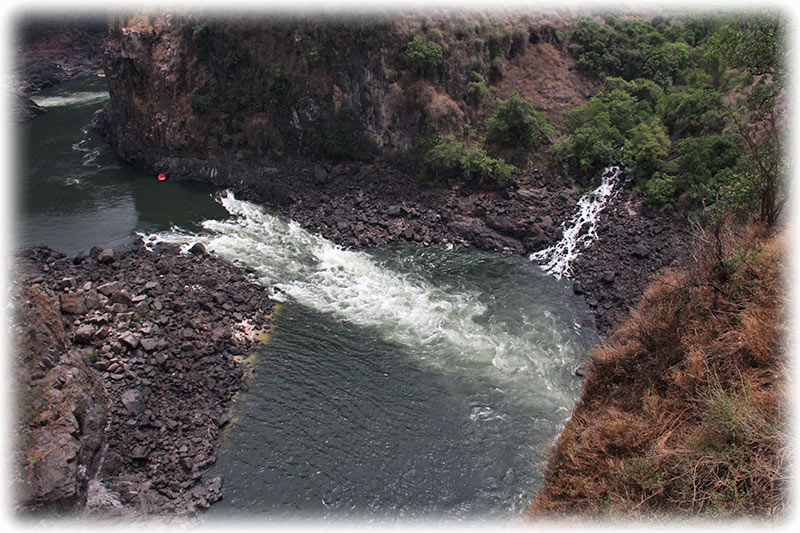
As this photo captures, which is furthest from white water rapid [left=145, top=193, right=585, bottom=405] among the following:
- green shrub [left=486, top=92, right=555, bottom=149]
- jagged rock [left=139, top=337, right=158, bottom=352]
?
green shrub [left=486, top=92, right=555, bottom=149]

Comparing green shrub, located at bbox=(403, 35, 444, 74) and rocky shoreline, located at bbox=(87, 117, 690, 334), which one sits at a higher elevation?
green shrub, located at bbox=(403, 35, 444, 74)

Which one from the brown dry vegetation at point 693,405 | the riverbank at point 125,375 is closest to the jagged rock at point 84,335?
the riverbank at point 125,375

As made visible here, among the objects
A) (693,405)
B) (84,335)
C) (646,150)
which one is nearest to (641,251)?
(646,150)

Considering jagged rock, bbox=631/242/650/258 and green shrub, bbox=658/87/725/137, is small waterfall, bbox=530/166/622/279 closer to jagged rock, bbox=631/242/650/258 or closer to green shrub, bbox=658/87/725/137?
jagged rock, bbox=631/242/650/258

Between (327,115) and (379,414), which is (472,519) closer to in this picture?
(379,414)

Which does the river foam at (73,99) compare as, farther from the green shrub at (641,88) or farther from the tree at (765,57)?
the tree at (765,57)

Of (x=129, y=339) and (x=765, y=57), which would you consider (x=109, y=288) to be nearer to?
(x=129, y=339)
